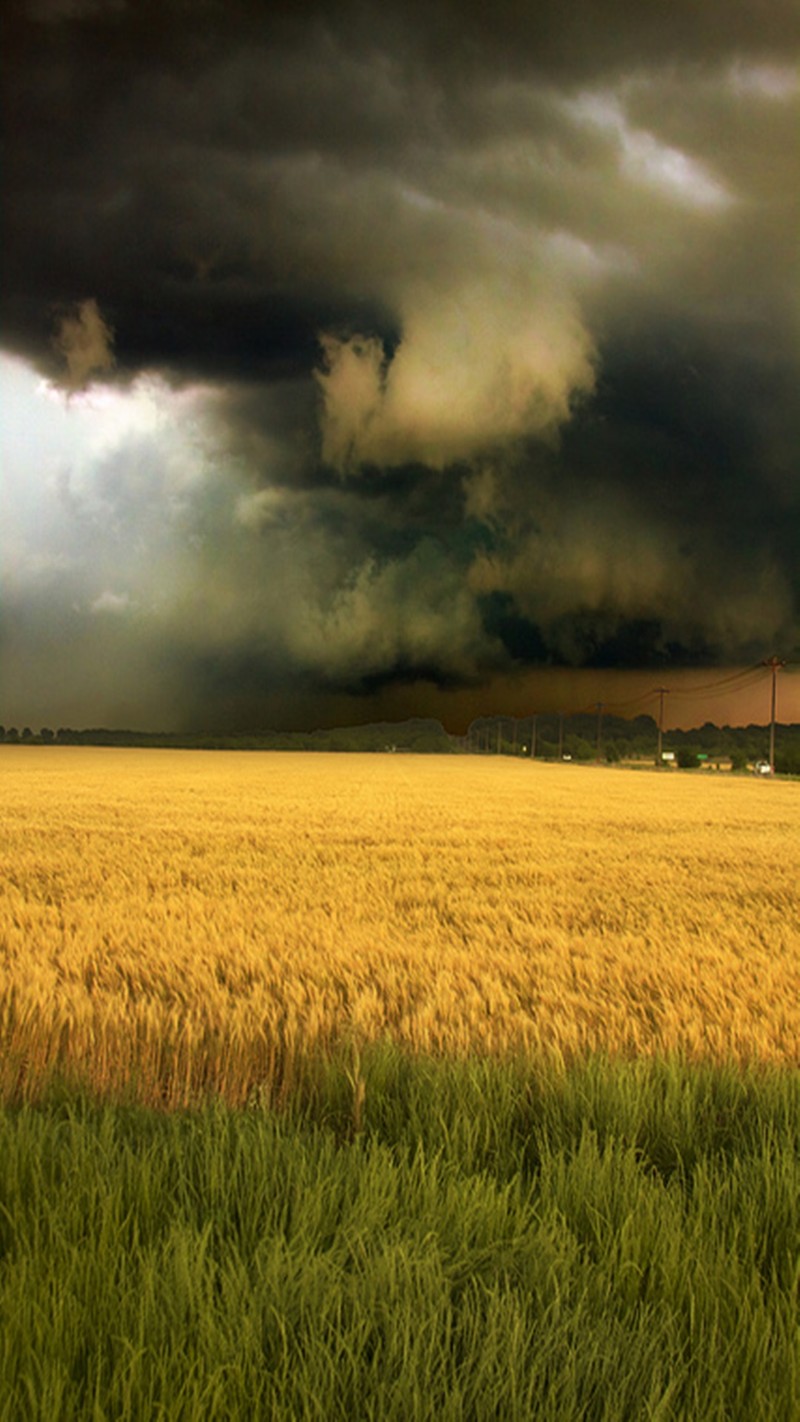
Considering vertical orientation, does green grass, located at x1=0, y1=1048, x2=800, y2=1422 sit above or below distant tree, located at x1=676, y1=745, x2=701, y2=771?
above

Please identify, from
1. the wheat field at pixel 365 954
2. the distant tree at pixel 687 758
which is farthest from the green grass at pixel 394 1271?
the distant tree at pixel 687 758

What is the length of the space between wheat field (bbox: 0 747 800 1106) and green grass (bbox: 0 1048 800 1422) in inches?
46.3

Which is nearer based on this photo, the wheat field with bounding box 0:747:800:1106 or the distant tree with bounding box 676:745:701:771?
the wheat field with bounding box 0:747:800:1106

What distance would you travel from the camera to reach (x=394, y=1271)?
2215 mm

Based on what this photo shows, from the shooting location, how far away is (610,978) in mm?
7270

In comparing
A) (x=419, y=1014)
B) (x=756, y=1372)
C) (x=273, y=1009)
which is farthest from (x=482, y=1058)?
(x=756, y=1372)

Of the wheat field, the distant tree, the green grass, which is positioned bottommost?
the distant tree

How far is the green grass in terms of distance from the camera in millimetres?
1845

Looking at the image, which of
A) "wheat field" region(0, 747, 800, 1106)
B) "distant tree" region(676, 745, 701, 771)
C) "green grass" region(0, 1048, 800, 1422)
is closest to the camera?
"green grass" region(0, 1048, 800, 1422)

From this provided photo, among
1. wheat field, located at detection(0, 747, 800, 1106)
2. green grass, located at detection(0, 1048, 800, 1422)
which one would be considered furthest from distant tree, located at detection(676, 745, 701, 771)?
green grass, located at detection(0, 1048, 800, 1422)

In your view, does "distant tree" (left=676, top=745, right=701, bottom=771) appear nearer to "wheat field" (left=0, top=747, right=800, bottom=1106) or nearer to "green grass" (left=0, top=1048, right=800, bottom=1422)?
"wheat field" (left=0, top=747, right=800, bottom=1106)

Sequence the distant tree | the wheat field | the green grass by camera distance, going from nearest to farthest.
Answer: the green grass → the wheat field → the distant tree

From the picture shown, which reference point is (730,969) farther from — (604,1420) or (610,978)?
(604,1420)

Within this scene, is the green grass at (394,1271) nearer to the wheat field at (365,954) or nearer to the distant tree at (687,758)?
the wheat field at (365,954)
